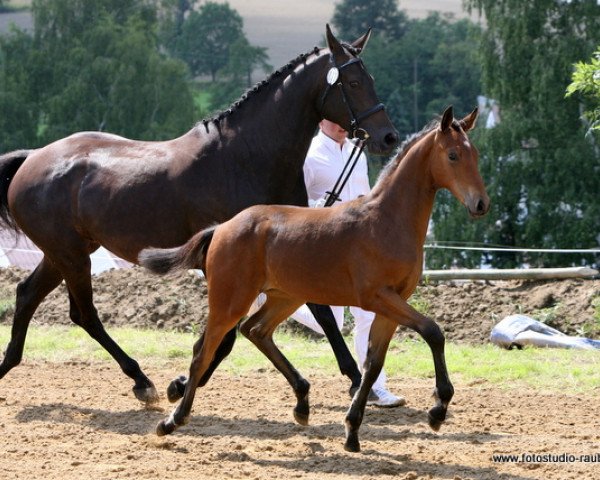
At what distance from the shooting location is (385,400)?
7.11 m

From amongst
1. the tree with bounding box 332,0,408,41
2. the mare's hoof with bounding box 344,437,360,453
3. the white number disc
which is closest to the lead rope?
the white number disc

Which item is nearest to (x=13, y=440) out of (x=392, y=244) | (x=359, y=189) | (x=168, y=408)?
(x=168, y=408)

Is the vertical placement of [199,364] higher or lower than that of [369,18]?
higher

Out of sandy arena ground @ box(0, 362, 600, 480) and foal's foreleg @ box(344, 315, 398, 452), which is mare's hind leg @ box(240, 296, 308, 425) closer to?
sandy arena ground @ box(0, 362, 600, 480)

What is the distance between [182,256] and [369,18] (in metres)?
70.6

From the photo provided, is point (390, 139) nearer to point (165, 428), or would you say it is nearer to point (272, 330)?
point (272, 330)

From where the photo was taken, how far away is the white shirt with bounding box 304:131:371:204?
7602mm

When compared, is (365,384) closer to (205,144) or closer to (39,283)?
(205,144)

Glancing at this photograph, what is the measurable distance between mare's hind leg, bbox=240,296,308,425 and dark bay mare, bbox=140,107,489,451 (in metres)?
0.24

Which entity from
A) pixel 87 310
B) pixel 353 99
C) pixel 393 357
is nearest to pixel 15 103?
pixel 393 357

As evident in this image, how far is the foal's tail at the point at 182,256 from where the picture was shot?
618 cm

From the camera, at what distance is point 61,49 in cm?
4822

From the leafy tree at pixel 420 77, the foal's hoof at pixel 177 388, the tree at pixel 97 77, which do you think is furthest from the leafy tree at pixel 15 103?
the foal's hoof at pixel 177 388

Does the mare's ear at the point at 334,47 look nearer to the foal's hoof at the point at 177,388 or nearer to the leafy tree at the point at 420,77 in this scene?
the foal's hoof at the point at 177,388
